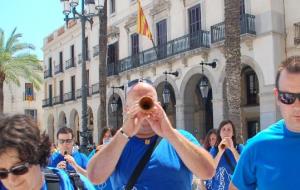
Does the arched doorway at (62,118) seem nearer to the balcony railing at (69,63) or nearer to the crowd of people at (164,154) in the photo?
the balcony railing at (69,63)

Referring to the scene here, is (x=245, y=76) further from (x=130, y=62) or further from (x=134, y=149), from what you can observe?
(x=134, y=149)

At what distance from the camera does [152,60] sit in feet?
A: 87.1

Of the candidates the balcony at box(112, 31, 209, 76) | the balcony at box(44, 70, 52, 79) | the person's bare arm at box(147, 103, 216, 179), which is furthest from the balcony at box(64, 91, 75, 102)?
the person's bare arm at box(147, 103, 216, 179)

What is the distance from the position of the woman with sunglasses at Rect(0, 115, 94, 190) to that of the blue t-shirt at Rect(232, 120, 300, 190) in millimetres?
1214

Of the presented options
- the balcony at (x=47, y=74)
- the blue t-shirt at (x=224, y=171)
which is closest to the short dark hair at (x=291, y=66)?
the blue t-shirt at (x=224, y=171)

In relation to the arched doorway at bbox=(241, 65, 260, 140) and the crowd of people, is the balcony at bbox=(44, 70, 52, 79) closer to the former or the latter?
the arched doorway at bbox=(241, 65, 260, 140)

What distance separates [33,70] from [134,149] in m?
33.1

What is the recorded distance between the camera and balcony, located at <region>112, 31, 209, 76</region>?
22.8 m

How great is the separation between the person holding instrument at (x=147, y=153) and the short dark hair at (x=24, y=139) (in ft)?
2.24

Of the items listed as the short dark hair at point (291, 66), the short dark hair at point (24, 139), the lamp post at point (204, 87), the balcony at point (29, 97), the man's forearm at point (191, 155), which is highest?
the balcony at point (29, 97)

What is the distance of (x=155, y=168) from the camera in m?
3.18

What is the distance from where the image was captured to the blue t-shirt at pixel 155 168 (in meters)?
3.16

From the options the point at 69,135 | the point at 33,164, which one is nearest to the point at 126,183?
the point at 33,164

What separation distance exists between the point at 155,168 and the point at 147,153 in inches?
4.2
